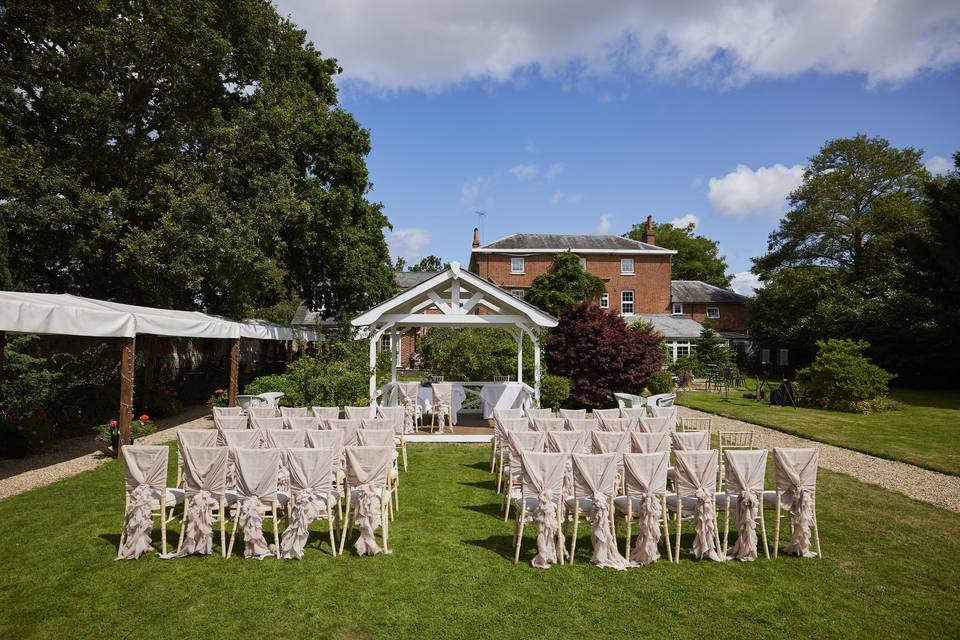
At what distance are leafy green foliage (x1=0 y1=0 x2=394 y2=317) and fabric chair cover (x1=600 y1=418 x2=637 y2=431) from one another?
453 inches

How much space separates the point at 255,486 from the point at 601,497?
11.1 ft

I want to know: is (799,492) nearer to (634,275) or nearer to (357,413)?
(357,413)

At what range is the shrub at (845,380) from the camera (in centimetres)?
1816

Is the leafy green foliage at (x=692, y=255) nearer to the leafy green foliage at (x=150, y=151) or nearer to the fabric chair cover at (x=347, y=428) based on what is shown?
the leafy green foliage at (x=150, y=151)

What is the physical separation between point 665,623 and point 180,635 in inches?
143

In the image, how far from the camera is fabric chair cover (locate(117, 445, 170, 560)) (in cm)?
561

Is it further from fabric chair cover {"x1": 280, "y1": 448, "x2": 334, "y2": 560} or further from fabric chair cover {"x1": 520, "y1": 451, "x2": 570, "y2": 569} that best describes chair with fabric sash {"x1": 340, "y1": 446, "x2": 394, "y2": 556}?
fabric chair cover {"x1": 520, "y1": 451, "x2": 570, "y2": 569}

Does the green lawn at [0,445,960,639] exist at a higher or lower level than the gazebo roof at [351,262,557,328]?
Answer: lower

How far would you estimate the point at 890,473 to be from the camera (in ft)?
32.3

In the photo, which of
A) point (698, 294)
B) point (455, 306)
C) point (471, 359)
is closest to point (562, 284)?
point (698, 294)

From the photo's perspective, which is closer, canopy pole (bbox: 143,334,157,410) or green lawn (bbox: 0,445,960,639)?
green lawn (bbox: 0,445,960,639)

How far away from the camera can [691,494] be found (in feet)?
18.8

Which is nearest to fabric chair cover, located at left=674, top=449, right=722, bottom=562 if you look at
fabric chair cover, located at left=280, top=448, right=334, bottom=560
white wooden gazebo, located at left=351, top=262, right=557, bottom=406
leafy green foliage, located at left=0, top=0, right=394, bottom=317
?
fabric chair cover, located at left=280, top=448, right=334, bottom=560

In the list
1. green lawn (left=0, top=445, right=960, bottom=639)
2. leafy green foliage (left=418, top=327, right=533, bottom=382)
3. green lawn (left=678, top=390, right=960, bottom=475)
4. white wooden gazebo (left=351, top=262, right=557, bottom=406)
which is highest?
white wooden gazebo (left=351, top=262, right=557, bottom=406)
